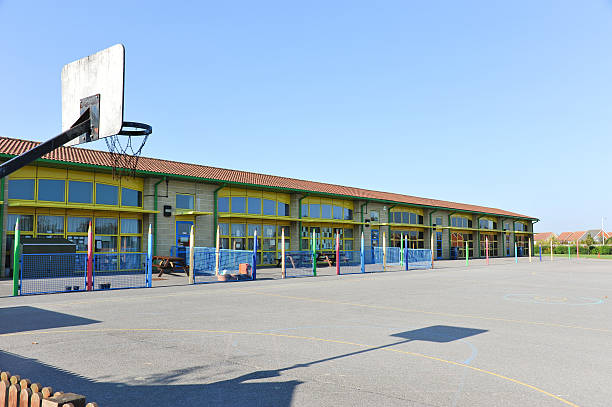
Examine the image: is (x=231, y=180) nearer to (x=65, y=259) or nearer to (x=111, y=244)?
(x=111, y=244)

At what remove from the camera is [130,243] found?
27.6 meters

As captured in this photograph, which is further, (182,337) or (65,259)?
(65,259)

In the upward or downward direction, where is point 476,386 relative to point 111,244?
downward

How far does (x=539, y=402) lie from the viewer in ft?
17.9

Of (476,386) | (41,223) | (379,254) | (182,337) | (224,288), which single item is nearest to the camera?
(476,386)

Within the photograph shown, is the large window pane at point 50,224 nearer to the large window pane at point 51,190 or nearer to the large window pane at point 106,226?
the large window pane at point 51,190

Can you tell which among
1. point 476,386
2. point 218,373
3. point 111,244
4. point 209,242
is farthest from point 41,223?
point 476,386

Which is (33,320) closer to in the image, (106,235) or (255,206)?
(106,235)

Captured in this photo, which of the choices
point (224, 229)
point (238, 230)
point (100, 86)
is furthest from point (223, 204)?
point (100, 86)

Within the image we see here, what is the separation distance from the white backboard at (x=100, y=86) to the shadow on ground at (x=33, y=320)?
5.53 meters

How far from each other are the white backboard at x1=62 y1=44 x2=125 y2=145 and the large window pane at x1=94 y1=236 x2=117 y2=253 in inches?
842

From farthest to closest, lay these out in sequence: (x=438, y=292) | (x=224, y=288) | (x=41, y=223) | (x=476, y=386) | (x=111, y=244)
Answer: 1. (x=111, y=244)
2. (x=41, y=223)
3. (x=224, y=288)
4. (x=438, y=292)
5. (x=476, y=386)

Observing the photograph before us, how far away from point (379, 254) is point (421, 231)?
14996mm

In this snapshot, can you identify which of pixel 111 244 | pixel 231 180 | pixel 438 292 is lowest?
pixel 438 292
